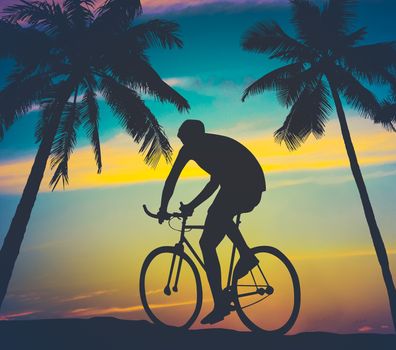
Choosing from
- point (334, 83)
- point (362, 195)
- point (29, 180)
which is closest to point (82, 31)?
point (29, 180)

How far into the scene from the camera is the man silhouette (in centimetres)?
599

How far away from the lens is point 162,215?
644 cm

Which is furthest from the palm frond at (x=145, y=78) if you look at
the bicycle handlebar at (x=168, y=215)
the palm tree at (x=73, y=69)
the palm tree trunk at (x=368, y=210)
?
the bicycle handlebar at (x=168, y=215)

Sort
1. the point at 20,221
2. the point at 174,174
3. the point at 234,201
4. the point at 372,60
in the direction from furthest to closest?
the point at 372,60 → the point at 20,221 → the point at 174,174 → the point at 234,201

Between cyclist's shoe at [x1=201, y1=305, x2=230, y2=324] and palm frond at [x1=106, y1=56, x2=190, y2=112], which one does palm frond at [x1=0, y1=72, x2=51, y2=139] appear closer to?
palm frond at [x1=106, y1=56, x2=190, y2=112]

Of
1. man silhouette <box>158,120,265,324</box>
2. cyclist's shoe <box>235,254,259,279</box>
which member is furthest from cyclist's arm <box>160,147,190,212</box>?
cyclist's shoe <box>235,254,259,279</box>

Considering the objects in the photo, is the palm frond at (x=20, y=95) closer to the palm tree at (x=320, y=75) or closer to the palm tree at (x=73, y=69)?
the palm tree at (x=73, y=69)

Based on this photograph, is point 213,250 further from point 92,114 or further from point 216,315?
point 92,114

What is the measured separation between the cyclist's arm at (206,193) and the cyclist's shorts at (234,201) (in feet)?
0.37

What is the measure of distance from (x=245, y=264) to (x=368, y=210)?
13995 mm

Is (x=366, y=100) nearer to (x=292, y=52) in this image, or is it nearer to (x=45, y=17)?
(x=292, y=52)

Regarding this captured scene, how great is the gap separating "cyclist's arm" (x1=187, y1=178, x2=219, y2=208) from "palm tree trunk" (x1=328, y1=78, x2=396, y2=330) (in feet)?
45.7

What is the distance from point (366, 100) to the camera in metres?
19.0

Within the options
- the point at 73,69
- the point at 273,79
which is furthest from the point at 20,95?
the point at 273,79
